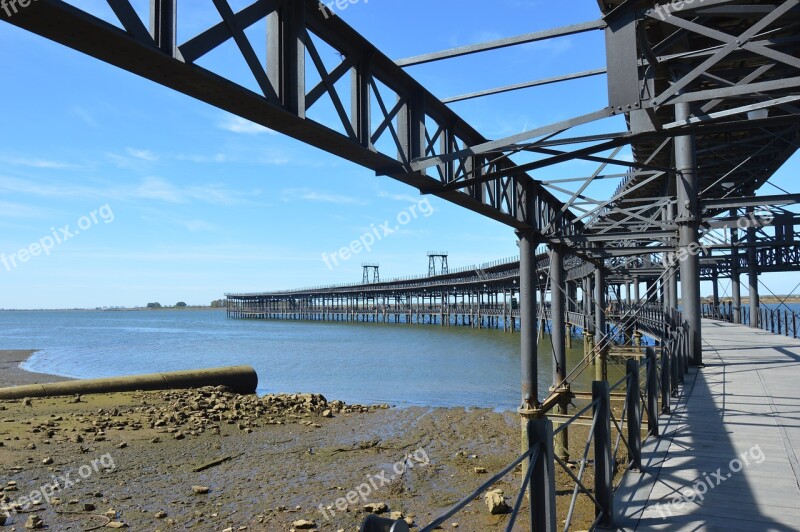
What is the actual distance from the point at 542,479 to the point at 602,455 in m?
1.71

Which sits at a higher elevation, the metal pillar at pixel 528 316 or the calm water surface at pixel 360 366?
the metal pillar at pixel 528 316

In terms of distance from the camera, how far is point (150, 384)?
24.6m

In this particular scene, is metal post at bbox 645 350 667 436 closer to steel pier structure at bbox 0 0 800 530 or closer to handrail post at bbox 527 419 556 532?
steel pier structure at bbox 0 0 800 530

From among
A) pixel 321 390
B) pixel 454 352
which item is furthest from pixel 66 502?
pixel 454 352

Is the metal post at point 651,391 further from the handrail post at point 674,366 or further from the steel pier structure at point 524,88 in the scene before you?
the handrail post at point 674,366

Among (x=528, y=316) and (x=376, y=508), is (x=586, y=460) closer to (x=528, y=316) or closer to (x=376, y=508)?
(x=376, y=508)

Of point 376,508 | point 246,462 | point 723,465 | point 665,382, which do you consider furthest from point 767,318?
point 723,465

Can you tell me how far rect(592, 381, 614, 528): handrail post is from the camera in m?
5.07

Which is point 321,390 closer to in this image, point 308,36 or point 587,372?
point 587,372

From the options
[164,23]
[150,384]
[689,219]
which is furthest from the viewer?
[150,384]

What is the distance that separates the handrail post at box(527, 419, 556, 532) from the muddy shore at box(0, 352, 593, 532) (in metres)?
5.76

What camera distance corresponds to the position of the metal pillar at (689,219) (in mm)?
14047

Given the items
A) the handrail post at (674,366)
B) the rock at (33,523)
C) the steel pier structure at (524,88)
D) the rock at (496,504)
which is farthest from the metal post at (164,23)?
the handrail post at (674,366)

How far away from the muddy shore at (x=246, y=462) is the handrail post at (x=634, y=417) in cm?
316
